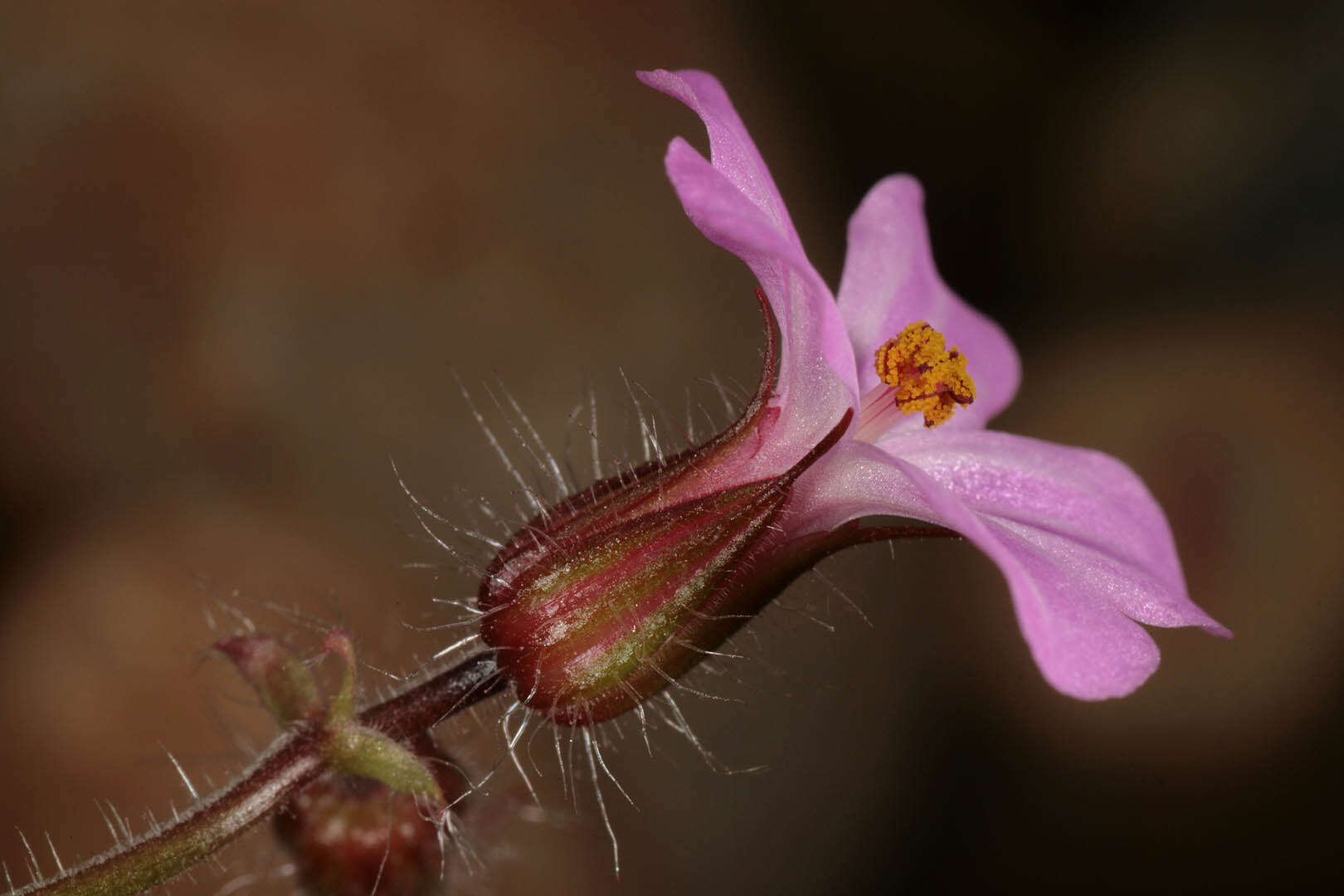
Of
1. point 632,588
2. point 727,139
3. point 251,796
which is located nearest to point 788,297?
point 727,139

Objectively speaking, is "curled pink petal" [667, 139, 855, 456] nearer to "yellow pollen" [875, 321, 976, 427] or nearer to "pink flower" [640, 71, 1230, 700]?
"pink flower" [640, 71, 1230, 700]

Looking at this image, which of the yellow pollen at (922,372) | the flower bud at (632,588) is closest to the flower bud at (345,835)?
the flower bud at (632,588)

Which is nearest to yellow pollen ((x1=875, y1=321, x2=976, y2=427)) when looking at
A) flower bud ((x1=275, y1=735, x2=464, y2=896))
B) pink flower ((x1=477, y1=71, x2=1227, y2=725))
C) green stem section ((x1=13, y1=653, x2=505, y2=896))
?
pink flower ((x1=477, y1=71, x2=1227, y2=725))

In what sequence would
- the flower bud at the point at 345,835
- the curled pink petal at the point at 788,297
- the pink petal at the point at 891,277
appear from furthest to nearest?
the pink petal at the point at 891,277 < the flower bud at the point at 345,835 < the curled pink petal at the point at 788,297

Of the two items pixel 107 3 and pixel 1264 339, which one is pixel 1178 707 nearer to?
pixel 1264 339

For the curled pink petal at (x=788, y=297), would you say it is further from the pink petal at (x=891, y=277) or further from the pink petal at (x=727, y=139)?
the pink petal at (x=891, y=277)

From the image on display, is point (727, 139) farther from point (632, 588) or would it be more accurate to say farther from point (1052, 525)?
point (1052, 525)

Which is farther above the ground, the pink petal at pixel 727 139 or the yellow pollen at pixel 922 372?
the pink petal at pixel 727 139

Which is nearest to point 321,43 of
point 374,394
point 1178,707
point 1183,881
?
point 374,394
